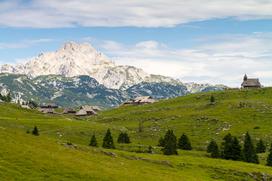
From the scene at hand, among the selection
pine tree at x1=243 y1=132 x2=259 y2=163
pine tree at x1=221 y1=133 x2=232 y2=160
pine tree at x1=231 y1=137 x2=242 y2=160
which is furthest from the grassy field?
pine tree at x1=243 y1=132 x2=259 y2=163

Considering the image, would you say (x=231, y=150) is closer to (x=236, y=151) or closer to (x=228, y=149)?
(x=228, y=149)

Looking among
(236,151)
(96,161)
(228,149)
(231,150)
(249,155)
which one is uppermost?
(228,149)

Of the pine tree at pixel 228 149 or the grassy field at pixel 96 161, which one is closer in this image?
the grassy field at pixel 96 161

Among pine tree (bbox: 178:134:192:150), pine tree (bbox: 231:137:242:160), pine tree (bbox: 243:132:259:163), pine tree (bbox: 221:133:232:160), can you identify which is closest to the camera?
pine tree (bbox: 231:137:242:160)

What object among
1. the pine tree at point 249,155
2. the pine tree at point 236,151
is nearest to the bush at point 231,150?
the pine tree at point 236,151

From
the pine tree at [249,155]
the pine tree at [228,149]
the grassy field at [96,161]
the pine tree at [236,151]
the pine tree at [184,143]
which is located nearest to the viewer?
the grassy field at [96,161]

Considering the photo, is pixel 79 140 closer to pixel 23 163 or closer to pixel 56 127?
pixel 56 127

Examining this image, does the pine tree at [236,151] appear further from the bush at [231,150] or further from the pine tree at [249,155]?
the pine tree at [249,155]

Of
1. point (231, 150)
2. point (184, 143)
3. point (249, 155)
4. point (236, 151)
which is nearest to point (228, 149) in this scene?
point (231, 150)

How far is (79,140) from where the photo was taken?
14300 cm

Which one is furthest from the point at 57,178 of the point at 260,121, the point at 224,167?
the point at 260,121

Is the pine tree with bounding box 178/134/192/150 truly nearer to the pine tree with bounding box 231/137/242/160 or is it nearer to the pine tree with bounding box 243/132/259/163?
the pine tree with bounding box 243/132/259/163

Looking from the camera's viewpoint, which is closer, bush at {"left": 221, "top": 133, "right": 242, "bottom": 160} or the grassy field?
the grassy field

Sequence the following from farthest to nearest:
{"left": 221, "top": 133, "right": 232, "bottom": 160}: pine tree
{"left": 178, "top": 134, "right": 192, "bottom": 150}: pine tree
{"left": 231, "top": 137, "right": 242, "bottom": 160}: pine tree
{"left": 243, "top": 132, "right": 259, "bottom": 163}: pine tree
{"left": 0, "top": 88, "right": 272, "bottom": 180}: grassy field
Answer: {"left": 178, "top": 134, "right": 192, "bottom": 150}: pine tree < {"left": 243, "top": 132, "right": 259, "bottom": 163}: pine tree < {"left": 221, "top": 133, "right": 232, "bottom": 160}: pine tree < {"left": 231, "top": 137, "right": 242, "bottom": 160}: pine tree < {"left": 0, "top": 88, "right": 272, "bottom": 180}: grassy field
